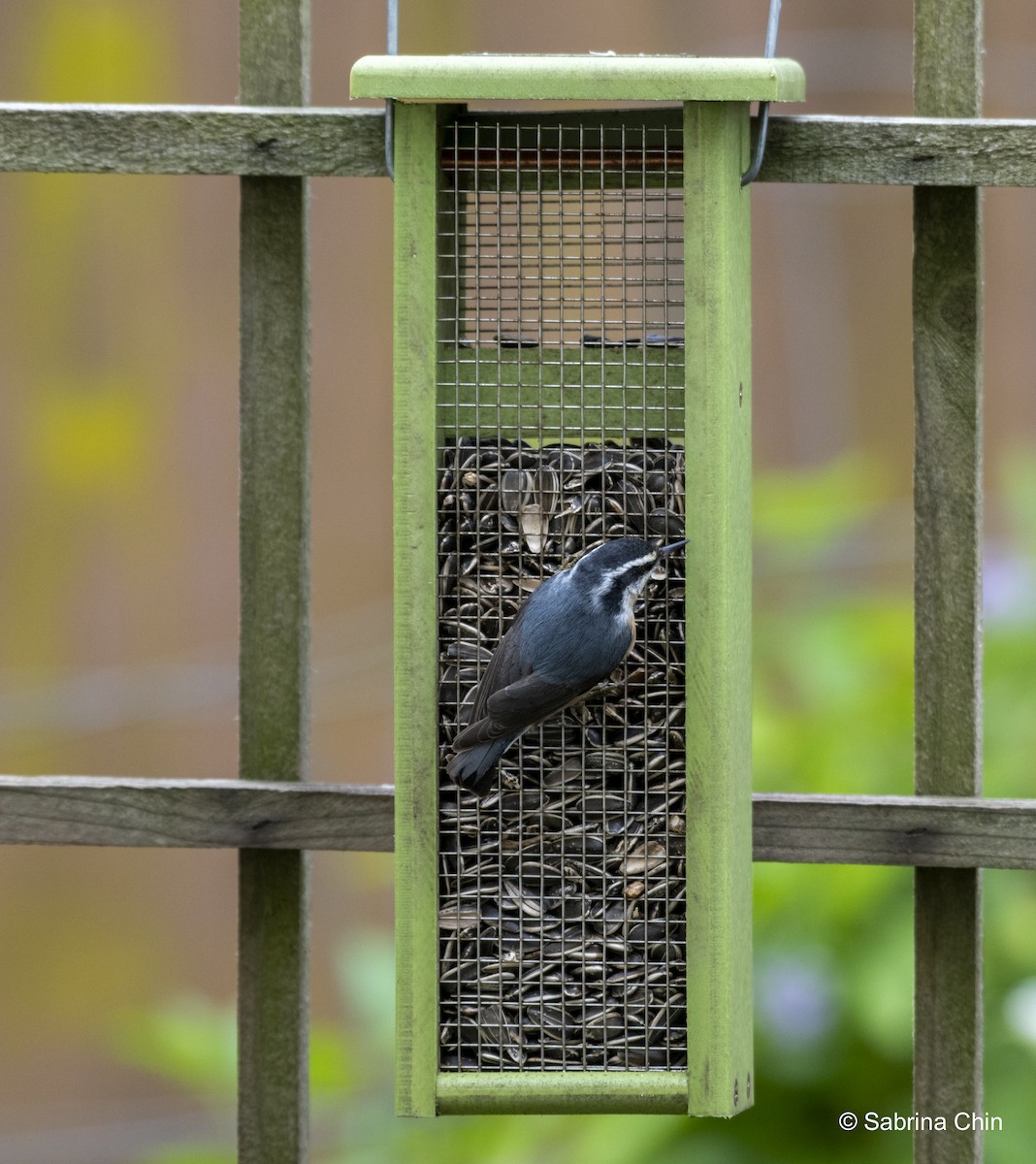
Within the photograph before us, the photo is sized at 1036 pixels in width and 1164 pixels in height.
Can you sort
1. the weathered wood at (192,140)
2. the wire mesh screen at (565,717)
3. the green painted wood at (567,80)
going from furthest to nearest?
1. the weathered wood at (192,140)
2. the wire mesh screen at (565,717)
3. the green painted wood at (567,80)

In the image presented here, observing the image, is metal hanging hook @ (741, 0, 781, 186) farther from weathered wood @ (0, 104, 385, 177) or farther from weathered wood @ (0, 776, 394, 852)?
weathered wood @ (0, 776, 394, 852)

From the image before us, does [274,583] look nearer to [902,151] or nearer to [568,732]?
[568,732]

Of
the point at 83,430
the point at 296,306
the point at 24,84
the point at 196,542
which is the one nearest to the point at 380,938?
the point at 196,542

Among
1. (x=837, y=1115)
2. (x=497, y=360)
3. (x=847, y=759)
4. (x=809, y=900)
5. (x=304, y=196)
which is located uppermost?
(x=304, y=196)

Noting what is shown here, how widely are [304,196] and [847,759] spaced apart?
5.65ft

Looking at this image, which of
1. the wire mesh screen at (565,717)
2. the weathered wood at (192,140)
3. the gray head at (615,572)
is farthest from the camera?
the weathered wood at (192,140)

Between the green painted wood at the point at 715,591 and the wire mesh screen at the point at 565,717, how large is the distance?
0.07 meters

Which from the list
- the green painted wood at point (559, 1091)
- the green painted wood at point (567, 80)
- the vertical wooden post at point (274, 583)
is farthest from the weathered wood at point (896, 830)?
the green painted wood at point (567, 80)

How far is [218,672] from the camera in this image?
4.64 metres

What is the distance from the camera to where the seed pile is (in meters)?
2.35

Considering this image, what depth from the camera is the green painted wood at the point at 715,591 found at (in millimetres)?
2219

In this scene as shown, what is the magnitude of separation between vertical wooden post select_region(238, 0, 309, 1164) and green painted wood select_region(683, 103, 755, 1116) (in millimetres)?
643

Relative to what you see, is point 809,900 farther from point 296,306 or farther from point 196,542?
point 196,542

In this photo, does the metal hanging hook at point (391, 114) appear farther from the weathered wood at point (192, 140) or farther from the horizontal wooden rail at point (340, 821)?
the horizontal wooden rail at point (340, 821)
